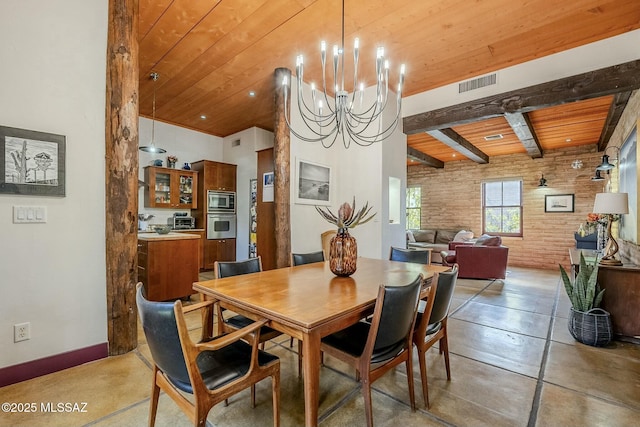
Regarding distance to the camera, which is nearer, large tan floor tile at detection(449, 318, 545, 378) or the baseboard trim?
the baseboard trim

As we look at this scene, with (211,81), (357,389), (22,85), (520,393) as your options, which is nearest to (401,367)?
(357,389)

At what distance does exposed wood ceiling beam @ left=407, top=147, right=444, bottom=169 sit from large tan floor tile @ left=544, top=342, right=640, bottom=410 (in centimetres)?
494

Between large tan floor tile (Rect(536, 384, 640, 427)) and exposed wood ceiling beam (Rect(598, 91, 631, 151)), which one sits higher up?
exposed wood ceiling beam (Rect(598, 91, 631, 151))

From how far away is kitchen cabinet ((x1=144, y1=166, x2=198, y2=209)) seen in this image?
535 cm

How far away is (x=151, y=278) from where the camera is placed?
11.0 feet

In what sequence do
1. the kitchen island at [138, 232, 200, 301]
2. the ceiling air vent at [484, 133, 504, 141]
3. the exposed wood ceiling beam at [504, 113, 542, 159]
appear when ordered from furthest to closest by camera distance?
the ceiling air vent at [484, 133, 504, 141]
the exposed wood ceiling beam at [504, 113, 542, 159]
the kitchen island at [138, 232, 200, 301]

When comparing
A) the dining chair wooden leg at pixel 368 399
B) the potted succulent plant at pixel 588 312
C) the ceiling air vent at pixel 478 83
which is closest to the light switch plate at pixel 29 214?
the dining chair wooden leg at pixel 368 399

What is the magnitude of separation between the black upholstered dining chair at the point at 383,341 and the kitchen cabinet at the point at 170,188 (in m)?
5.00

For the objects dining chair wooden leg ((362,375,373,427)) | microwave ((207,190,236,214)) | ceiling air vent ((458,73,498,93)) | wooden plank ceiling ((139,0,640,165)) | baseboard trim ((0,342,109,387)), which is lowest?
baseboard trim ((0,342,109,387))

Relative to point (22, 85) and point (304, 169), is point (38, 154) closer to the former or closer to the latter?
point (22, 85)

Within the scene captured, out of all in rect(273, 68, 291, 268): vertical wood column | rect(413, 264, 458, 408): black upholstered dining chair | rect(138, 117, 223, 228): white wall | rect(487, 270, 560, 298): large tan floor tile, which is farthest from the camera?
rect(138, 117, 223, 228): white wall

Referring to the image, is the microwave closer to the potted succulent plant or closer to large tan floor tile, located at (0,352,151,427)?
large tan floor tile, located at (0,352,151,427)

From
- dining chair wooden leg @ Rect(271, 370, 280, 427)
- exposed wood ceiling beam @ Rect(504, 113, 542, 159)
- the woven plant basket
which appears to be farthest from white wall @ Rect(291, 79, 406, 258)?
dining chair wooden leg @ Rect(271, 370, 280, 427)

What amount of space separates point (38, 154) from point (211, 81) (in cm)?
257
